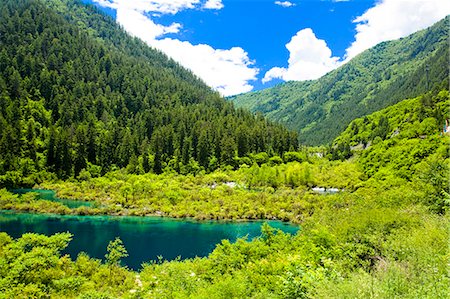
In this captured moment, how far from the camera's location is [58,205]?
77.1m

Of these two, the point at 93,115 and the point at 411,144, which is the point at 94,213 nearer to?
the point at 93,115

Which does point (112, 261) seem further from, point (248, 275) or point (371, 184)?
point (371, 184)

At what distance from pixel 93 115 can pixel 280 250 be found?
12215 centimetres

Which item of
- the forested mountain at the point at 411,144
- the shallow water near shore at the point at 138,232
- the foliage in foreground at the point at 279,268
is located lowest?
the shallow water near shore at the point at 138,232

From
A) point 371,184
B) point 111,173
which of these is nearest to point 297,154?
point 371,184

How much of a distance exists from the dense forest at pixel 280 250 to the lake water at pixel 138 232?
12.4 ft

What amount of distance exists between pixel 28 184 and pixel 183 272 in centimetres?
8650

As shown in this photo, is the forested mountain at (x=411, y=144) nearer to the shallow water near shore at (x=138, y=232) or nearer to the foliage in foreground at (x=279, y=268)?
the foliage in foreground at (x=279, y=268)

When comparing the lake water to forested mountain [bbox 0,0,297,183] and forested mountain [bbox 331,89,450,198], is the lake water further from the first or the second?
forested mountain [bbox 0,0,297,183]

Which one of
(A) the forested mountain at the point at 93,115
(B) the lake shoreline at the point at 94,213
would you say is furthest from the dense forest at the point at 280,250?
(A) the forested mountain at the point at 93,115

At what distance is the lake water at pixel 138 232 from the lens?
54062mm

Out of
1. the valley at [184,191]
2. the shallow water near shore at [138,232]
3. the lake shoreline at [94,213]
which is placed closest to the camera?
the valley at [184,191]

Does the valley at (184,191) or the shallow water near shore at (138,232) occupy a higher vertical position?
the valley at (184,191)

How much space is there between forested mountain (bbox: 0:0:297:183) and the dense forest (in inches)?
885
